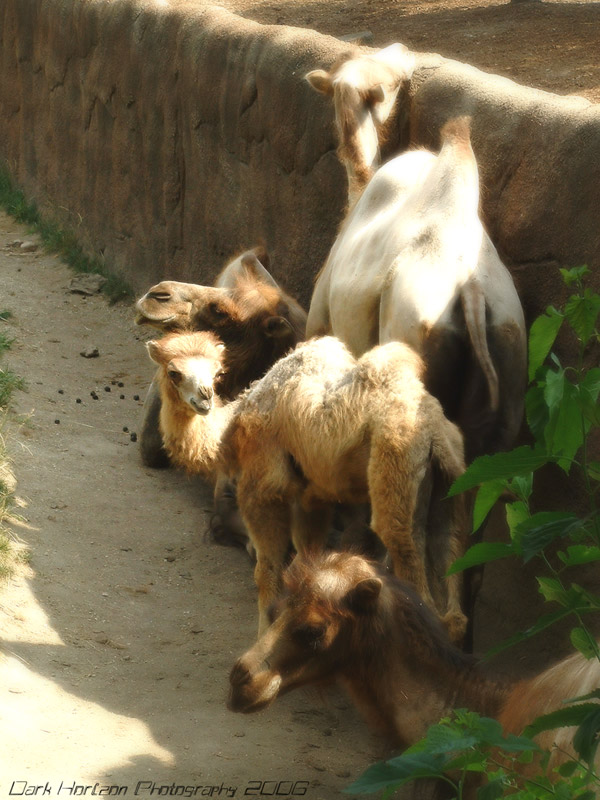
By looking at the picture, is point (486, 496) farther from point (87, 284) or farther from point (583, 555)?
point (87, 284)

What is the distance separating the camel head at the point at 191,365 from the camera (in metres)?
4.60

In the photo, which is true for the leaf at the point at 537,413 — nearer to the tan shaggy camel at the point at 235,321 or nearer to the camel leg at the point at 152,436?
the tan shaggy camel at the point at 235,321

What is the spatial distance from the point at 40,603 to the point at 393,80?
9.43ft

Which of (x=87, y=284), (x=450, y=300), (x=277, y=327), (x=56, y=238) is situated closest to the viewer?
(x=450, y=300)

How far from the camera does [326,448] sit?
4.08 m

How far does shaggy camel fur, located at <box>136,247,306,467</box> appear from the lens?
5.59 m

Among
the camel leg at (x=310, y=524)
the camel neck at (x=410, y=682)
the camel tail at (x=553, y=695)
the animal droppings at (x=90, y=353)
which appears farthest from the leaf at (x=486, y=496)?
the animal droppings at (x=90, y=353)

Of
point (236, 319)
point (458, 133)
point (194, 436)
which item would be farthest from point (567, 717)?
point (236, 319)

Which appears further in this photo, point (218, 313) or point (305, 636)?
point (218, 313)

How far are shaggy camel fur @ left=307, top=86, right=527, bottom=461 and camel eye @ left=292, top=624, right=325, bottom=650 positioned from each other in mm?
1187

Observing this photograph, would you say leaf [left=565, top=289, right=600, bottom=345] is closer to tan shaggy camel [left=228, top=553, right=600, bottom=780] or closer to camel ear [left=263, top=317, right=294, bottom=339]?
tan shaggy camel [left=228, top=553, right=600, bottom=780]

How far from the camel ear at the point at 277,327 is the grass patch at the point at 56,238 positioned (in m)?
3.40

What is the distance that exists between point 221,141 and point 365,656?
15.5 ft

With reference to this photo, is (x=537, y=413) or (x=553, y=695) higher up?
(x=537, y=413)
